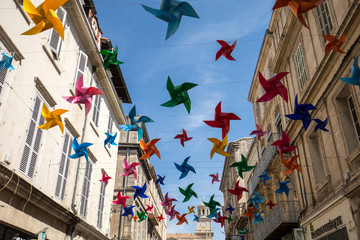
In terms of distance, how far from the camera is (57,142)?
10234 millimetres

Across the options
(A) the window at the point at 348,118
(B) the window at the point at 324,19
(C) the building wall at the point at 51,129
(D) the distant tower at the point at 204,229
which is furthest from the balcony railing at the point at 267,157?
(D) the distant tower at the point at 204,229

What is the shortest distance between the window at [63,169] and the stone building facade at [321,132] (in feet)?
27.1

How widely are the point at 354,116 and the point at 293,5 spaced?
5.04 meters

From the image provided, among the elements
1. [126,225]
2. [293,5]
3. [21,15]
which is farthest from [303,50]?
[126,225]

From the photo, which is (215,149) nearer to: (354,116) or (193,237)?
(354,116)

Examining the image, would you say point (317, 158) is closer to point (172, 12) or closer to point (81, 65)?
point (172, 12)

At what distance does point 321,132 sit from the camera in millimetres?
11227

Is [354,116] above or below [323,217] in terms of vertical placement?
above

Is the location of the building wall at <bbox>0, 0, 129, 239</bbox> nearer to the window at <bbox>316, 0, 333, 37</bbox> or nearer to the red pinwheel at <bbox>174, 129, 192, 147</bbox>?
the red pinwheel at <bbox>174, 129, 192, 147</bbox>

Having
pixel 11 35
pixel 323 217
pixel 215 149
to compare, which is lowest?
pixel 323 217

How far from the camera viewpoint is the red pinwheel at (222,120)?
8.54m

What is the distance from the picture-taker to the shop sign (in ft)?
31.3

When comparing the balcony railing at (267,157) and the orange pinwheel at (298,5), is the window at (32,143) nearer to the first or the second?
the orange pinwheel at (298,5)

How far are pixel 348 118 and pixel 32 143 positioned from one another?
8.88 m
